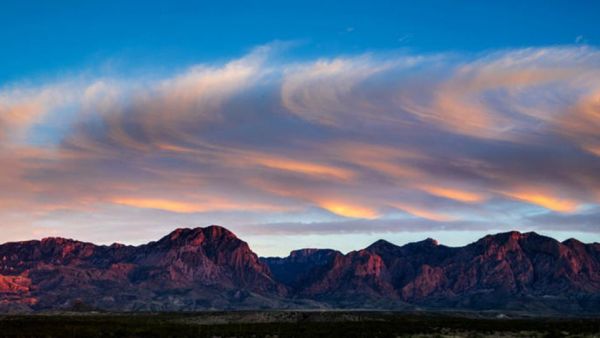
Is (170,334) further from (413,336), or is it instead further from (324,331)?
(413,336)

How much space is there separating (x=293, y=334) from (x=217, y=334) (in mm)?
11588

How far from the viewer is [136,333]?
316 feet

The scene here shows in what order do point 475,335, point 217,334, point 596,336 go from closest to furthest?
point 596,336
point 475,335
point 217,334

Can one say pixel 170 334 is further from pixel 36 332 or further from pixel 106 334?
pixel 36 332

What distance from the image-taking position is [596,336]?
3243 inches

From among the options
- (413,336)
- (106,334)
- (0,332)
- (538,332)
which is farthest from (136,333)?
(538,332)

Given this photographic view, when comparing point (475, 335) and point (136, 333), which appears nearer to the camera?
point (475, 335)

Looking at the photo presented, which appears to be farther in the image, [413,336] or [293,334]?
[293,334]

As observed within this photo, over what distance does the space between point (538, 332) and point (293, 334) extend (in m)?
35.2

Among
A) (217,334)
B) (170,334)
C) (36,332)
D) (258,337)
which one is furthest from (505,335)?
(36,332)

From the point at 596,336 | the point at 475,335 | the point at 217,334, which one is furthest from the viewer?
the point at 217,334

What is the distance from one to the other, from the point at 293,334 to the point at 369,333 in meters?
10.9

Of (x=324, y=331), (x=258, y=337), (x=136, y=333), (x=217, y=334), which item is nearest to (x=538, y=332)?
(x=324, y=331)

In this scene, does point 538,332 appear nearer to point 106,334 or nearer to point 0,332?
point 106,334
